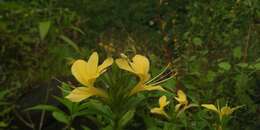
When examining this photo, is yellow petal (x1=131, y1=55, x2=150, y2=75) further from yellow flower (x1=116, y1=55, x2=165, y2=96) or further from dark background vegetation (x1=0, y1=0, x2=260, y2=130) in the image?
dark background vegetation (x1=0, y1=0, x2=260, y2=130)

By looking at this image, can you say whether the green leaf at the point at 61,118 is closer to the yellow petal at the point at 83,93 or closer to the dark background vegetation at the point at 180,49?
the dark background vegetation at the point at 180,49

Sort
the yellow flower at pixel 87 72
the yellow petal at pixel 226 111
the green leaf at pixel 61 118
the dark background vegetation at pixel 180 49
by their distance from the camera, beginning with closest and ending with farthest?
the yellow flower at pixel 87 72, the yellow petal at pixel 226 111, the green leaf at pixel 61 118, the dark background vegetation at pixel 180 49

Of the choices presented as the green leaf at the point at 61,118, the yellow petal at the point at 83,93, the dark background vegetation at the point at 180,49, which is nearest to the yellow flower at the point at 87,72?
the yellow petal at the point at 83,93

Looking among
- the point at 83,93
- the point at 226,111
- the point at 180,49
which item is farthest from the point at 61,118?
the point at 180,49

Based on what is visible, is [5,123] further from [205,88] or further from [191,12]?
[191,12]

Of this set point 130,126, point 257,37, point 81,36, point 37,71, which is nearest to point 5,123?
point 37,71

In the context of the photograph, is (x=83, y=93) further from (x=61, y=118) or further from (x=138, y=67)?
(x=61, y=118)

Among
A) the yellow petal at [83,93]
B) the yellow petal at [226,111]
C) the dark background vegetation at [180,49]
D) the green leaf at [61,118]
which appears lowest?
the dark background vegetation at [180,49]

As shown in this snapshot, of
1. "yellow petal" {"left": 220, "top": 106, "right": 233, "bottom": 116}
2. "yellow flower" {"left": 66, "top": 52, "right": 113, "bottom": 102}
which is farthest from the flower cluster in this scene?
"yellow petal" {"left": 220, "top": 106, "right": 233, "bottom": 116}
